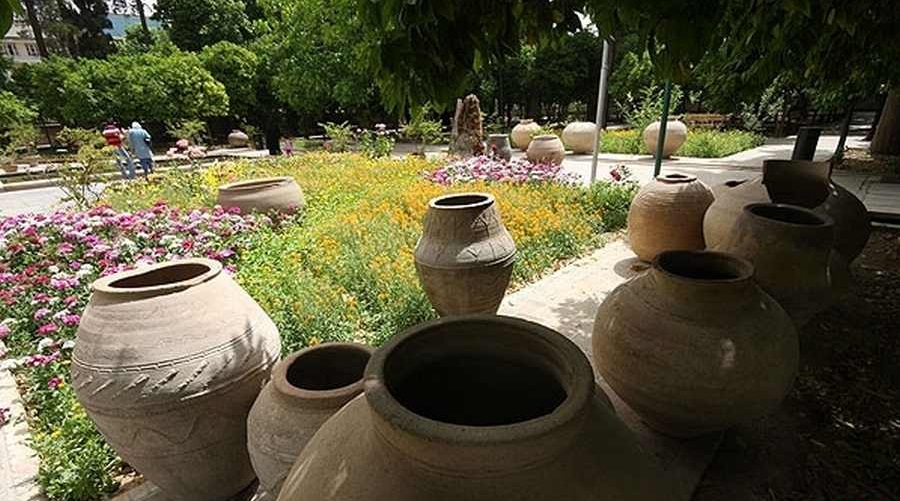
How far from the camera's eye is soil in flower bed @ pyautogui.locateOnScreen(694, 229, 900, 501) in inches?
94.7

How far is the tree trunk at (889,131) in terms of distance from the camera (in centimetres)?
1249

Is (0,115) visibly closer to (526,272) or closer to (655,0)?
(526,272)

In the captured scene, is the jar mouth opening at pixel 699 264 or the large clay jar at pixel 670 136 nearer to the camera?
the jar mouth opening at pixel 699 264

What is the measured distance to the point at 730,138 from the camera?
1594 centimetres

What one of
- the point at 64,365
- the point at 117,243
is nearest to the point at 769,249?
the point at 64,365

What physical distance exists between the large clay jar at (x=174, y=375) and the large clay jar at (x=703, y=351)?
201cm

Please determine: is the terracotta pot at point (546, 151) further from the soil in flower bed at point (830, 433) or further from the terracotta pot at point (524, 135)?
the soil in flower bed at point (830, 433)

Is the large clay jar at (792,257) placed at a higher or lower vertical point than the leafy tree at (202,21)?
lower

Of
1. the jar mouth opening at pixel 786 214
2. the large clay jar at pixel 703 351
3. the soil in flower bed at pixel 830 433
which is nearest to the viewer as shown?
the large clay jar at pixel 703 351

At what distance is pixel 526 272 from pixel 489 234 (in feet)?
5.62

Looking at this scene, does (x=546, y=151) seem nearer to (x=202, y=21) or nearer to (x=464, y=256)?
(x=464, y=256)

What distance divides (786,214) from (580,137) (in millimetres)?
14343

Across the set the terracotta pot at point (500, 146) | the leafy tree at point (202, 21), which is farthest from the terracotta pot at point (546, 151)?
the leafy tree at point (202, 21)

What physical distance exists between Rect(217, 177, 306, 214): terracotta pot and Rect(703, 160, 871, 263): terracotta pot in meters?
5.33
